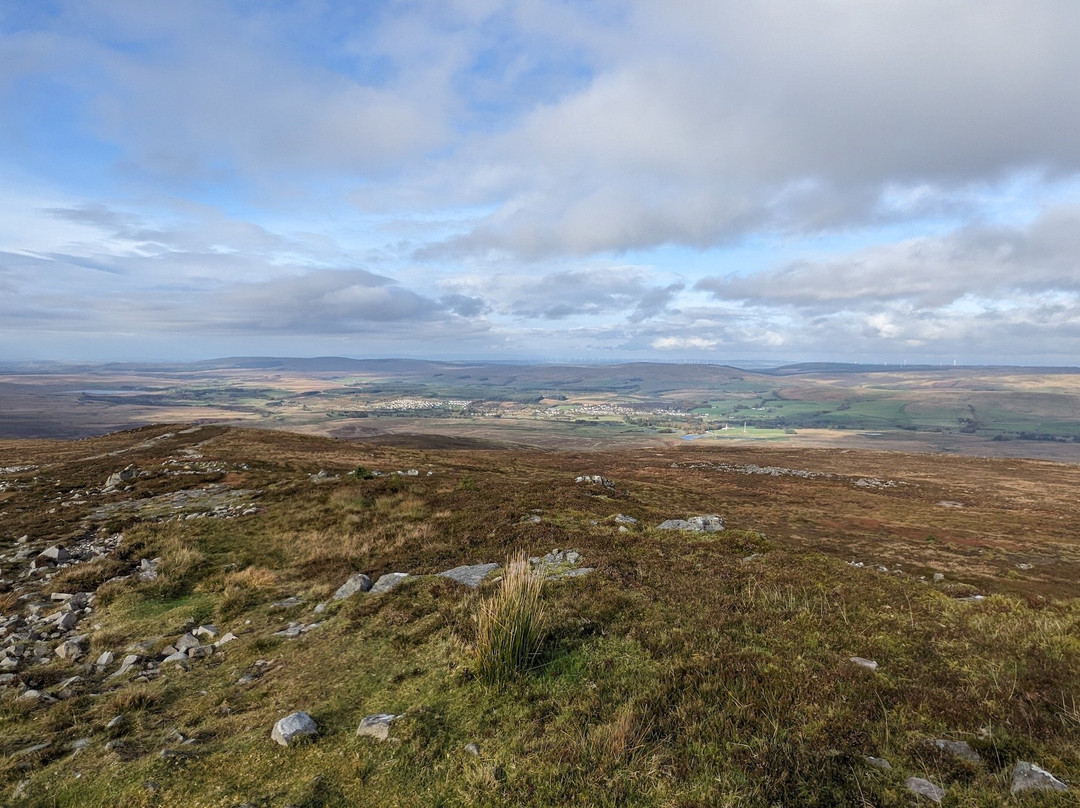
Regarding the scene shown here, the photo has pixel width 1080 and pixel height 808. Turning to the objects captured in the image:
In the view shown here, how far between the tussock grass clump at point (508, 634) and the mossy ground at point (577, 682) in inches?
12.1

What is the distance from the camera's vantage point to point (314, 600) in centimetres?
1255

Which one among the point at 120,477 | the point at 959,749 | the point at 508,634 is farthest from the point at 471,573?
the point at 120,477

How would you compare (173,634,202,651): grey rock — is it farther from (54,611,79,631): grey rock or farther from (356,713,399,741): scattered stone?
(356,713,399,741): scattered stone

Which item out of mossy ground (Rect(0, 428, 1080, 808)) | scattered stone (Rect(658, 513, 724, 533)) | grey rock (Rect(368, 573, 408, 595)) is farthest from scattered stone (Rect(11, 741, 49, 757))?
scattered stone (Rect(658, 513, 724, 533))

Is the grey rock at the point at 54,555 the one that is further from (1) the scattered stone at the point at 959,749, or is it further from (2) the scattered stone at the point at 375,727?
(1) the scattered stone at the point at 959,749

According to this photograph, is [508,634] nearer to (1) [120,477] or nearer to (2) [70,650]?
(2) [70,650]

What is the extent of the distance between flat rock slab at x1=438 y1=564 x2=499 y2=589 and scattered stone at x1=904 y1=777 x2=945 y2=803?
862 cm

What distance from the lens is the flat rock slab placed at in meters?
12.3

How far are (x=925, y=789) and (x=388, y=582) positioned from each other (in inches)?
441

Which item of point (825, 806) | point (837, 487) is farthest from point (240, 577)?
point (837, 487)

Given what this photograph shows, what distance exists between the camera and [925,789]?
552 cm

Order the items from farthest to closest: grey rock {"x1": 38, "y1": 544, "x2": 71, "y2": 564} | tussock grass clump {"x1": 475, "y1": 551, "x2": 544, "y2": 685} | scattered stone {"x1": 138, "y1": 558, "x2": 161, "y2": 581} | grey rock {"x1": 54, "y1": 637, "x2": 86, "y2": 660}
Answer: grey rock {"x1": 38, "y1": 544, "x2": 71, "y2": 564} < scattered stone {"x1": 138, "y1": 558, "x2": 161, "y2": 581} < grey rock {"x1": 54, "y1": 637, "x2": 86, "y2": 660} < tussock grass clump {"x1": 475, "y1": 551, "x2": 544, "y2": 685}

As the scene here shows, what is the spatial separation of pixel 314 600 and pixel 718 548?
1196cm

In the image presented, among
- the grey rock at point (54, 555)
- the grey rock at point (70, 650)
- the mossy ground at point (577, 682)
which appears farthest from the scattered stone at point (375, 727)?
the grey rock at point (54, 555)
